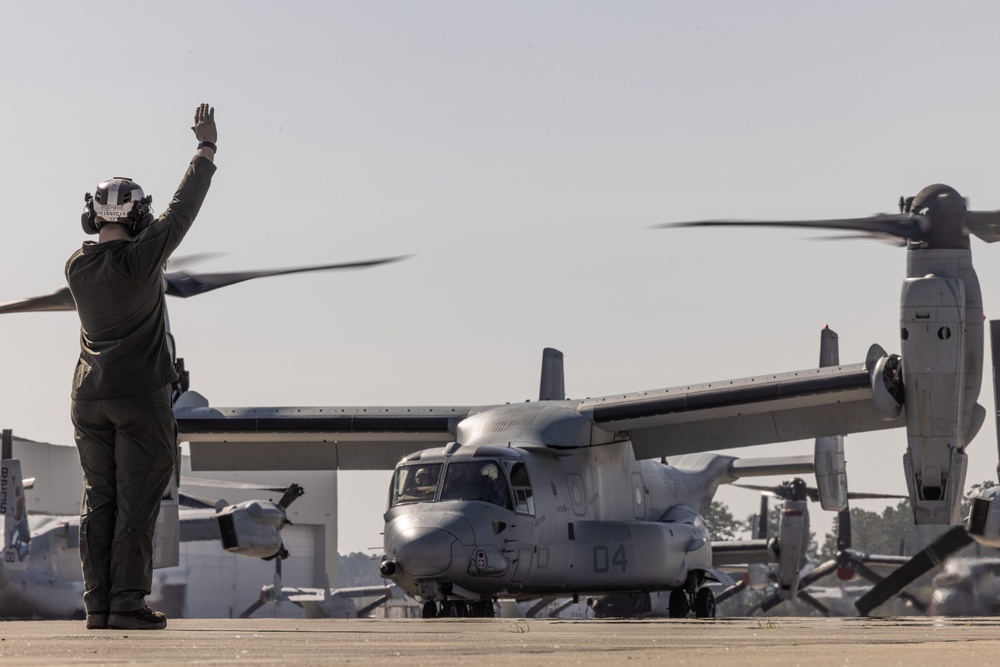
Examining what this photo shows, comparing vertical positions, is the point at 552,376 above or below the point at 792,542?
above

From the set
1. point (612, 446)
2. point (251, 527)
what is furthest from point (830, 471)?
point (251, 527)

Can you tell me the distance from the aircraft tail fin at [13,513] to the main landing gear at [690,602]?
19549 millimetres

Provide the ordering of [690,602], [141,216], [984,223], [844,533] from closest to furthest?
[141,216], [984,223], [690,602], [844,533]

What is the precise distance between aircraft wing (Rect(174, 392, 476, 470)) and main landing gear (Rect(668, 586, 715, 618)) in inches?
155

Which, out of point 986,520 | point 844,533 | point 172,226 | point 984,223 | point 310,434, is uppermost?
point 984,223

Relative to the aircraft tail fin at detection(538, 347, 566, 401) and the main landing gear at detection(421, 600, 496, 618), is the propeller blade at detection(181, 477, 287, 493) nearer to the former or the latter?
the aircraft tail fin at detection(538, 347, 566, 401)

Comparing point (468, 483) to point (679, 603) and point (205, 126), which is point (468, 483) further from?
point (205, 126)

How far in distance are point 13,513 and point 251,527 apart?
1323cm

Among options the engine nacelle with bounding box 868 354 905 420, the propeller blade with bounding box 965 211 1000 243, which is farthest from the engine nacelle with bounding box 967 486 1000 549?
the propeller blade with bounding box 965 211 1000 243

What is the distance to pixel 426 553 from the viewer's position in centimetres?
1563

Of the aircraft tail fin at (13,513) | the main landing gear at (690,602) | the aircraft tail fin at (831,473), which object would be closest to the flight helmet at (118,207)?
the main landing gear at (690,602)

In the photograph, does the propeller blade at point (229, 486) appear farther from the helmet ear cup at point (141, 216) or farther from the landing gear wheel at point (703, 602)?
the helmet ear cup at point (141, 216)

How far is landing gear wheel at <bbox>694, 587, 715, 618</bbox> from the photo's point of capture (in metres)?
20.3

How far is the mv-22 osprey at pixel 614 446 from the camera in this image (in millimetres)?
15859
